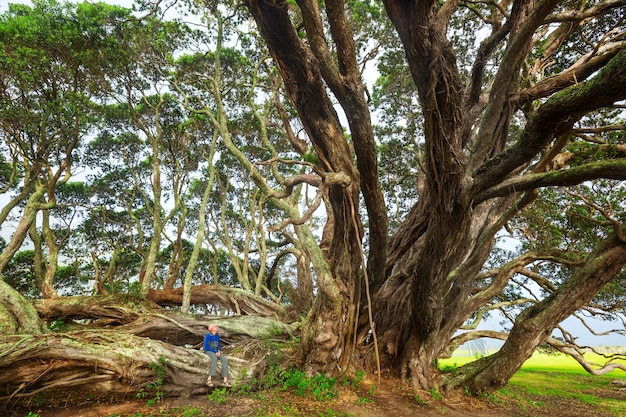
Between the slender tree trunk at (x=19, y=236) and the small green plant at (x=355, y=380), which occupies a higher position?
the slender tree trunk at (x=19, y=236)

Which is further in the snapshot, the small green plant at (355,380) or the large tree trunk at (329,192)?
the small green plant at (355,380)

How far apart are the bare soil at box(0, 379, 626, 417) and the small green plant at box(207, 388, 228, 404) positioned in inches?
0.7

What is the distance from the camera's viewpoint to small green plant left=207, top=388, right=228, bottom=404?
15.9ft

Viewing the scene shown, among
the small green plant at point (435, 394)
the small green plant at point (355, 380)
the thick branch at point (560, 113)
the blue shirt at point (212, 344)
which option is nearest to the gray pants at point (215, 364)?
the blue shirt at point (212, 344)

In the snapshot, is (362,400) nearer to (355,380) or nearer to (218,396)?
(355,380)

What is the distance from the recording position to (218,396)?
195 inches

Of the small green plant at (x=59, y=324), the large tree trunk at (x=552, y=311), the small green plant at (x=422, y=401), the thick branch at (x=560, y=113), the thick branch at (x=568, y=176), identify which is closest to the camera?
the thick branch at (x=560, y=113)

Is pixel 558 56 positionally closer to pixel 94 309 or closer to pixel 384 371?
pixel 384 371

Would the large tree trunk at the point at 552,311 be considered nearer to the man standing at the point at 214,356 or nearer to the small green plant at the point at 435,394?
the small green plant at the point at 435,394

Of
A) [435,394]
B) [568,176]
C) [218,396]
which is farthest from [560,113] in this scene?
[218,396]

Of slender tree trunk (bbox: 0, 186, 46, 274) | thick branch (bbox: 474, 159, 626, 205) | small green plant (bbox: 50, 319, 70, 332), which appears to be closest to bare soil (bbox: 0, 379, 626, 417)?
thick branch (bbox: 474, 159, 626, 205)

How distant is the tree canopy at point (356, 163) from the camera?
154 inches

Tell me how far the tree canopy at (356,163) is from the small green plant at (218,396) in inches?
17.6

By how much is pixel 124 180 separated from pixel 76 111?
198 inches
